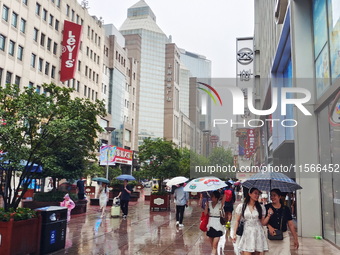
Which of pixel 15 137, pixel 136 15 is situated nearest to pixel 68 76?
pixel 15 137

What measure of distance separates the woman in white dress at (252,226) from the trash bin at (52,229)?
483 centimetres

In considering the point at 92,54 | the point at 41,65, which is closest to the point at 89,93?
the point at 92,54

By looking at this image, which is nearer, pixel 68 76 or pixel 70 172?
pixel 70 172

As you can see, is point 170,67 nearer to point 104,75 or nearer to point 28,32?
point 104,75

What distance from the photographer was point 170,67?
133000 mm

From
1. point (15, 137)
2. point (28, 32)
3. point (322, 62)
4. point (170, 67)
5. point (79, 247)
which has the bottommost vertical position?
point (79, 247)

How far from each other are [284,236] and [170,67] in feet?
423

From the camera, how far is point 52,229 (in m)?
8.99

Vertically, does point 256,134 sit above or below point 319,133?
above

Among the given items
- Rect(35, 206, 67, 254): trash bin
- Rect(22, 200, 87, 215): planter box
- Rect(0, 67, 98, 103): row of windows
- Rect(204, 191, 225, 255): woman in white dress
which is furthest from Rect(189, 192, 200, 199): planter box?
Rect(204, 191, 225, 255): woman in white dress

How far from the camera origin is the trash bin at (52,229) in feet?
28.6

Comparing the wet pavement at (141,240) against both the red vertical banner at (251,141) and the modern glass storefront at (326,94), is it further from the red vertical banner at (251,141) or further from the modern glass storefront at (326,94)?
the red vertical banner at (251,141)

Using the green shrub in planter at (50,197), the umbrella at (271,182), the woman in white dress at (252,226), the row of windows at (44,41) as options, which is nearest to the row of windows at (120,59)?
the row of windows at (44,41)

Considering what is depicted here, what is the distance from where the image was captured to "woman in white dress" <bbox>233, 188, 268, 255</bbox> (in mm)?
6105
